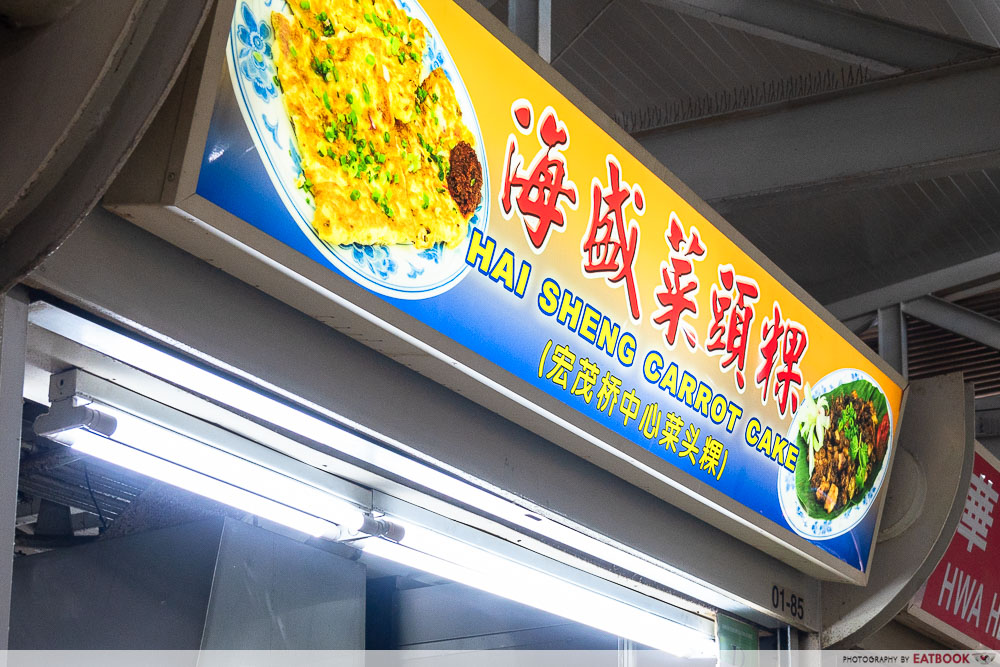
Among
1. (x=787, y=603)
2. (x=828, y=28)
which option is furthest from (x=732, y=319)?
(x=828, y=28)

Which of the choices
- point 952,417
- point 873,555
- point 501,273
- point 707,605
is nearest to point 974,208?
point 952,417

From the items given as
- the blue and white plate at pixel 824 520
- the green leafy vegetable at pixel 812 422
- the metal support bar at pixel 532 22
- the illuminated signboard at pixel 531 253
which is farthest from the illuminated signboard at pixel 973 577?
the metal support bar at pixel 532 22

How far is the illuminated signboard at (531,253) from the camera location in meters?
2.37

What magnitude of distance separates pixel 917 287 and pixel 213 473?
627cm

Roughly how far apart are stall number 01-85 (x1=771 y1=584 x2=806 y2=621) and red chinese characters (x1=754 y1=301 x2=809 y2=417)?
84 centimetres

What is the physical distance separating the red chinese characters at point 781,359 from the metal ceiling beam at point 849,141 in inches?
35.0

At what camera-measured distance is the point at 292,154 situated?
2361 mm

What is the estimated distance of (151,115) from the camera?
162 cm

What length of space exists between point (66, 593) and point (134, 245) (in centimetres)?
384

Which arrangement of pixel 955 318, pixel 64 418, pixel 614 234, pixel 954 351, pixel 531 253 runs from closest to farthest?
1. pixel 64 418
2. pixel 531 253
3. pixel 614 234
4. pixel 955 318
5. pixel 954 351

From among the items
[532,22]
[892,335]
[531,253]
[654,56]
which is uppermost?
[654,56]

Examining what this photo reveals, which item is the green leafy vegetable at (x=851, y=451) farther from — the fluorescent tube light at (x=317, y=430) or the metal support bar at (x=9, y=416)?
the metal support bar at (x=9, y=416)

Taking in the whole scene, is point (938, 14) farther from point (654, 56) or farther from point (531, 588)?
point (531, 588)

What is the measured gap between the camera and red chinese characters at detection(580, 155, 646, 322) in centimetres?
336
